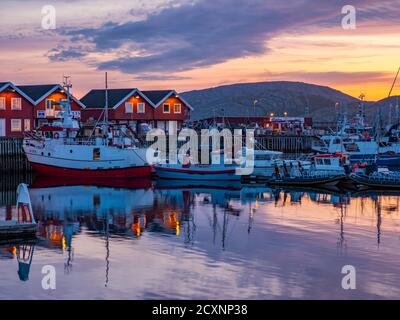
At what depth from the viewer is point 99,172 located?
51125 mm

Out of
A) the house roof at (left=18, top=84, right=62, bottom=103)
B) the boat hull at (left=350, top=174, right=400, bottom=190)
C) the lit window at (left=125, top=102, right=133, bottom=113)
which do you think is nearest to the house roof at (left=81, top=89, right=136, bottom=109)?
the lit window at (left=125, top=102, right=133, bottom=113)

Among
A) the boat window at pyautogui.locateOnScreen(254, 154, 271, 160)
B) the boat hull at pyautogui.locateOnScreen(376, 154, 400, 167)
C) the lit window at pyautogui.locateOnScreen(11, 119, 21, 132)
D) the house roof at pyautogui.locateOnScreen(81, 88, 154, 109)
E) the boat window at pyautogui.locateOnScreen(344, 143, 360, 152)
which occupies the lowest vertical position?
the boat hull at pyautogui.locateOnScreen(376, 154, 400, 167)

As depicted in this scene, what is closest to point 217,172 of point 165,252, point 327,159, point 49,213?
point 327,159

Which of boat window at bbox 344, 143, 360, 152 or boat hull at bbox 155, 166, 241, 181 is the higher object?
boat window at bbox 344, 143, 360, 152

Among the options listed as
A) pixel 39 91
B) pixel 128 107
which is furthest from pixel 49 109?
pixel 128 107

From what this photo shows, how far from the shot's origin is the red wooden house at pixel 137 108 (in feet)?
229

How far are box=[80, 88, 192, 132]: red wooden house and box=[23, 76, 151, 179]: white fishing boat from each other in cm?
1589

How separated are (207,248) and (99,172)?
28.8m

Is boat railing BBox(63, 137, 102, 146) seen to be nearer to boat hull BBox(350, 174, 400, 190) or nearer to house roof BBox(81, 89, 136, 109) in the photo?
house roof BBox(81, 89, 136, 109)

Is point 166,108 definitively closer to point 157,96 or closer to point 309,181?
point 157,96

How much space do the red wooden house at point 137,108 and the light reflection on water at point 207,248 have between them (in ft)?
103

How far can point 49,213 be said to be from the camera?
3191cm

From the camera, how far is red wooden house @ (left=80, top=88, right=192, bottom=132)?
229 feet
